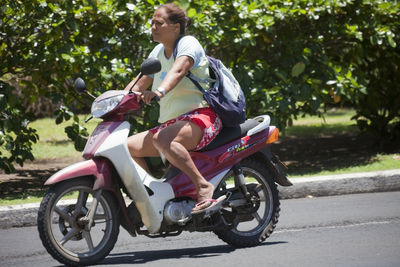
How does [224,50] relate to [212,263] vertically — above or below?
above

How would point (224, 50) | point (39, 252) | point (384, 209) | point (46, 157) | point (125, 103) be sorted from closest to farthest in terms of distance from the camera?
point (125, 103) → point (39, 252) → point (384, 209) → point (224, 50) → point (46, 157)

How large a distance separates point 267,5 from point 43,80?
2741 mm

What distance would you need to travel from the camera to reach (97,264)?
5.37 m

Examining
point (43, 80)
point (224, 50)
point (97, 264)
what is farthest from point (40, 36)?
point (97, 264)

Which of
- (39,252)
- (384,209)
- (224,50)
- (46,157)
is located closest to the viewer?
(39,252)

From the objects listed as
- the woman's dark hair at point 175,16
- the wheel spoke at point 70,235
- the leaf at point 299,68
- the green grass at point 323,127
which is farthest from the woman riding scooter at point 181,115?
the green grass at point 323,127

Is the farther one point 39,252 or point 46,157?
point 46,157

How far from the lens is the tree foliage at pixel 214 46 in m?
8.38

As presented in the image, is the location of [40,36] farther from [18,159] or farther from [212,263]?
[212,263]

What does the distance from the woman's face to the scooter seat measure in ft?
2.63

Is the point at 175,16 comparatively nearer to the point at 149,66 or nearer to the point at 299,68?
the point at 149,66

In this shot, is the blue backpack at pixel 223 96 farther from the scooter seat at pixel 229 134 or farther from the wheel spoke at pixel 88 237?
the wheel spoke at pixel 88 237

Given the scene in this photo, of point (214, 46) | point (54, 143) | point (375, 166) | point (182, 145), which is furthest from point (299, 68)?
point (54, 143)

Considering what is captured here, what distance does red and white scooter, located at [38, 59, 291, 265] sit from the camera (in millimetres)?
5184
